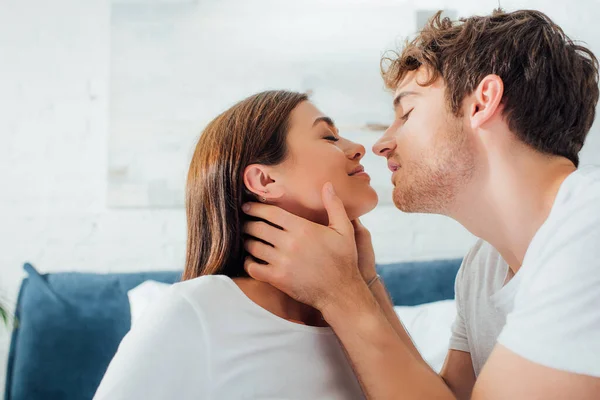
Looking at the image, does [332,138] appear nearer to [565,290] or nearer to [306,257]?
[306,257]

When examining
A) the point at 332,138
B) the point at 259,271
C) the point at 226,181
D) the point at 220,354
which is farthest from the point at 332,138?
the point at 220,354

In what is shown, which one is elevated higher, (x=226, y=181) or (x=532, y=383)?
(x=226, y=181)

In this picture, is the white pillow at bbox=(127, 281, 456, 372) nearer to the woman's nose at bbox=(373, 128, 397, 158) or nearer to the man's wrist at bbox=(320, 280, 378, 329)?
the woman's nose at bbox=(373, 128, 397, 158)

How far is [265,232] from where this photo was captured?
129cm

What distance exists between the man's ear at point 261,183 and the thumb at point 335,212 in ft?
0.34

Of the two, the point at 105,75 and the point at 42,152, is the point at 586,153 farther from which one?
the point at 42,152

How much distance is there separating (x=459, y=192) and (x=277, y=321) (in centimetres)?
57

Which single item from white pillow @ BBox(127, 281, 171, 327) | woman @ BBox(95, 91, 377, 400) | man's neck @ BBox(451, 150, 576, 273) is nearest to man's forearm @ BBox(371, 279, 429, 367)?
woman @ BBox(95, 91, 377, 400)

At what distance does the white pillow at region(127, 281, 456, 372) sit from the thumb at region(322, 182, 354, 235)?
959 millimetres

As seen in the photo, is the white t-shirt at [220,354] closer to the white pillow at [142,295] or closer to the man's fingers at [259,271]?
the man's fingers at [259,271]

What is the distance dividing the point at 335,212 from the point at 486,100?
46cm

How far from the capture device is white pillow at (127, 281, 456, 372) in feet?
6.91

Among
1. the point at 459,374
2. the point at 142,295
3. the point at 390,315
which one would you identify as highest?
the point at 390,315

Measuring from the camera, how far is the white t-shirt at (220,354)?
1003mm
